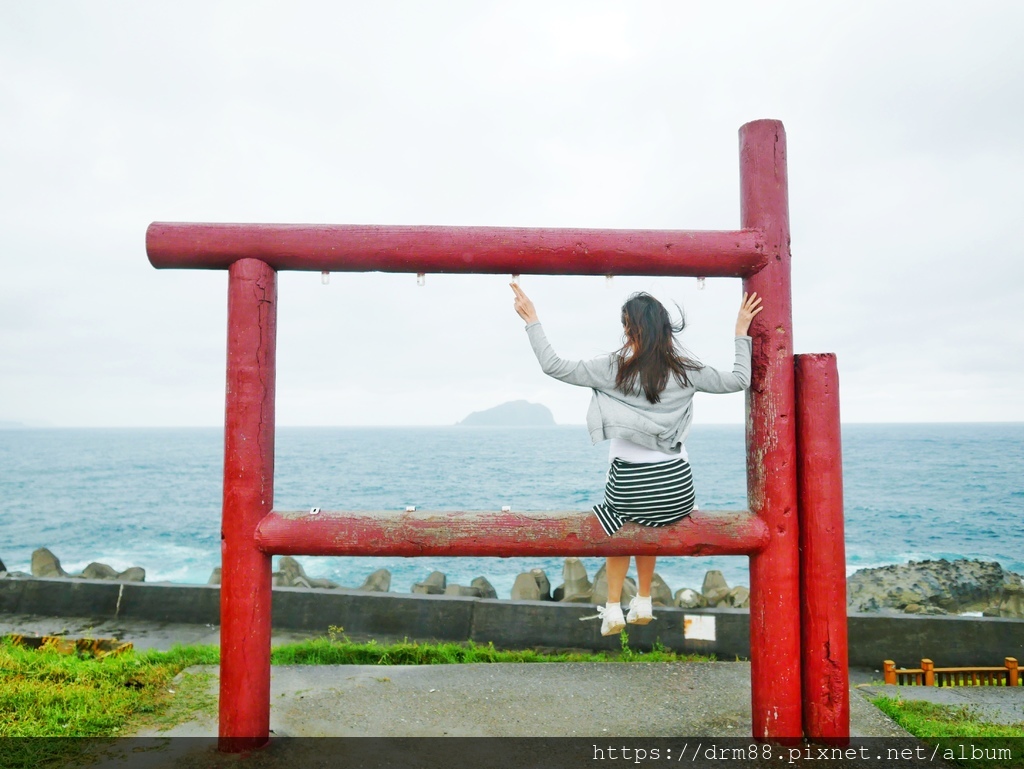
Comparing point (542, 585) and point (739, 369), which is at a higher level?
point (739, 369)

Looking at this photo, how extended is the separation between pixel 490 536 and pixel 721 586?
9.40 m

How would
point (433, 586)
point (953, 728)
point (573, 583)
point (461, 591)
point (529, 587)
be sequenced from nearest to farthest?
point (953, 728) < point (573, 583) < point (529, 587) < point (461, 591) < point (433, 586)

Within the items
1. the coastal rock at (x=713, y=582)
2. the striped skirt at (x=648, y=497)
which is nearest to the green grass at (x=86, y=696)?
the striped skirt at (x=648, y=497)

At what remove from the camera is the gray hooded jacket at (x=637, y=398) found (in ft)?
10.2

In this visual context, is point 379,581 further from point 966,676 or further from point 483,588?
point 966,676

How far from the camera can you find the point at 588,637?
23.6 feet

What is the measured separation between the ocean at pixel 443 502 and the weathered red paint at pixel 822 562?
23.7ft

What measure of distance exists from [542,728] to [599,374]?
1.88m

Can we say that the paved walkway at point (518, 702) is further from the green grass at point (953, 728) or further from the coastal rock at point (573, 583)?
the coastal rock at point (573, 583)

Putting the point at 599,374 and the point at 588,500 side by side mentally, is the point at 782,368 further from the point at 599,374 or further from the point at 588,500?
the point at 588,500

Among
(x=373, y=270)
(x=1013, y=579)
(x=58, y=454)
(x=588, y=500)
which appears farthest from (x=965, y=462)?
Result: (x=58, y=454)

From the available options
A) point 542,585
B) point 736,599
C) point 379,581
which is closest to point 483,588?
point 542,585

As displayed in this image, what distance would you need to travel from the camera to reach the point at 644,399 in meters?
3.15

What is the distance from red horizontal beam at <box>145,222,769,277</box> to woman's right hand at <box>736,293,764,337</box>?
0.64ft
